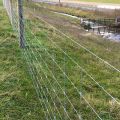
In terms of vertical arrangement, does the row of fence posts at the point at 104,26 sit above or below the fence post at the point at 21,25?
below

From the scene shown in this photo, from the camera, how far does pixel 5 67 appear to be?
848 centimetres

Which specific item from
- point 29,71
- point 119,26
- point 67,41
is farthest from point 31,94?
point 119,26

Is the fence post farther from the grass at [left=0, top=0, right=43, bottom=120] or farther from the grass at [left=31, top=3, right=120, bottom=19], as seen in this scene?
the grass at [left=31, top=3, right=120, bottom=19]

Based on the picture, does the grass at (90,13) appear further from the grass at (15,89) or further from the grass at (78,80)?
the grass at (15,89)

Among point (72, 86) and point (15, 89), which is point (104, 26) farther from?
point (15, 89)

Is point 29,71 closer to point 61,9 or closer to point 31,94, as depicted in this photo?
point 31,94

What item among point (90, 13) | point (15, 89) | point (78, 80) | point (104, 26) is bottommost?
point (104, 26)

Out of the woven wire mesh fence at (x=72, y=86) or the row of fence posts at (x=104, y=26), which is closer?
the woven wire mesh fence at (x=72, y=86)

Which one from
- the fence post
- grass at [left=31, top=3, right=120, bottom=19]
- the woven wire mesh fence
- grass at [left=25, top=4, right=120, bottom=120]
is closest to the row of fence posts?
grass at [left=31, top=3, right=120, bottom=19]

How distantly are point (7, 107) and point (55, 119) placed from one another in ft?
3.99

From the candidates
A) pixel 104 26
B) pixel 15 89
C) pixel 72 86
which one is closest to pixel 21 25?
pixel 72 86

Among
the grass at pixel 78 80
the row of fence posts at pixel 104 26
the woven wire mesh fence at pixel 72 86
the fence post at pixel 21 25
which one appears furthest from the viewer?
the row of fence posts at pixel 104 26

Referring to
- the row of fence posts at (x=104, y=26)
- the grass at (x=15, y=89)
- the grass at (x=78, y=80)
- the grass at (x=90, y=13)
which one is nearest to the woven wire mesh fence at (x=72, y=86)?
the grass at (x=78, y=80)

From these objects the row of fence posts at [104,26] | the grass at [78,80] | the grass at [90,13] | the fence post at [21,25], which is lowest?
the row of fence posts at [104,26]
